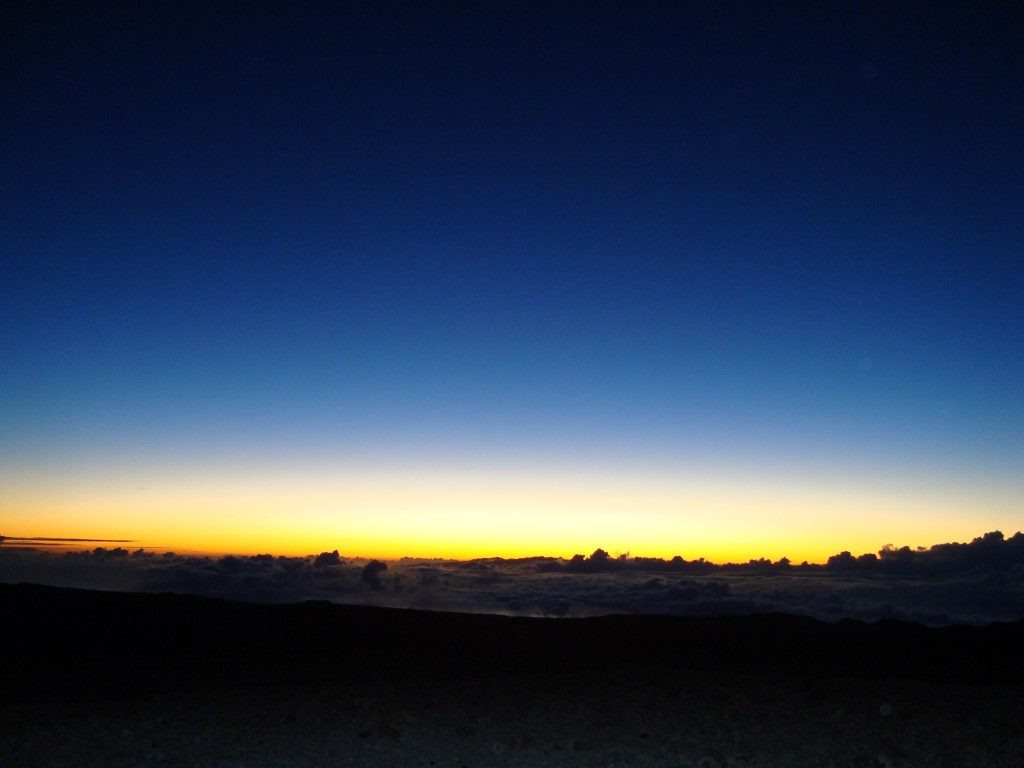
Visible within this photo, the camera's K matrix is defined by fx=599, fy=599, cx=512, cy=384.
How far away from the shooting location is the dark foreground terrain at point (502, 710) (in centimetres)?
816

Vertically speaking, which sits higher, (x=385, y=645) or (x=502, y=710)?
(x=502, y=710)

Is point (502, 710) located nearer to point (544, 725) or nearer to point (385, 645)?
point (544, 725)

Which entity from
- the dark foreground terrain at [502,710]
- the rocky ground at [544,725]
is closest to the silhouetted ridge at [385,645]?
the dark foreground terrain at [502,710]

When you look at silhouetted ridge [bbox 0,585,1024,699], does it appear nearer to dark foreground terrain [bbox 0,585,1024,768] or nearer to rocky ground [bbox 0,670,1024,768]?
dark foreground terrain [bbox 0,585,1024,768]

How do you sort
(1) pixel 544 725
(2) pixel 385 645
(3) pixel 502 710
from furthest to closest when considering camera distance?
(2) pixel 385 645 < (3) pixel 502 710 < (1) pixel 544 725

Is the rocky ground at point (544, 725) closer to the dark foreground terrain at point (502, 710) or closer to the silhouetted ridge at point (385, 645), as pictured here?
the dark foreground terrain at point (502, 710)

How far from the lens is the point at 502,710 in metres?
9.88

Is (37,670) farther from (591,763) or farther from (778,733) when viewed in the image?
(778,733)

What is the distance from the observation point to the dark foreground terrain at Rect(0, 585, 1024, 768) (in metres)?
8.16

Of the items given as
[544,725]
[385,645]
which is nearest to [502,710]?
[544,725]

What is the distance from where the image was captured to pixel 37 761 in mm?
8016

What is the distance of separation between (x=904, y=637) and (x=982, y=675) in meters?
12.1

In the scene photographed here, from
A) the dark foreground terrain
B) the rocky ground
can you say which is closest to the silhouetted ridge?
the dark foreground terrain

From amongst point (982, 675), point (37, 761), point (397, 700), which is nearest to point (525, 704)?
point (397, 700)
